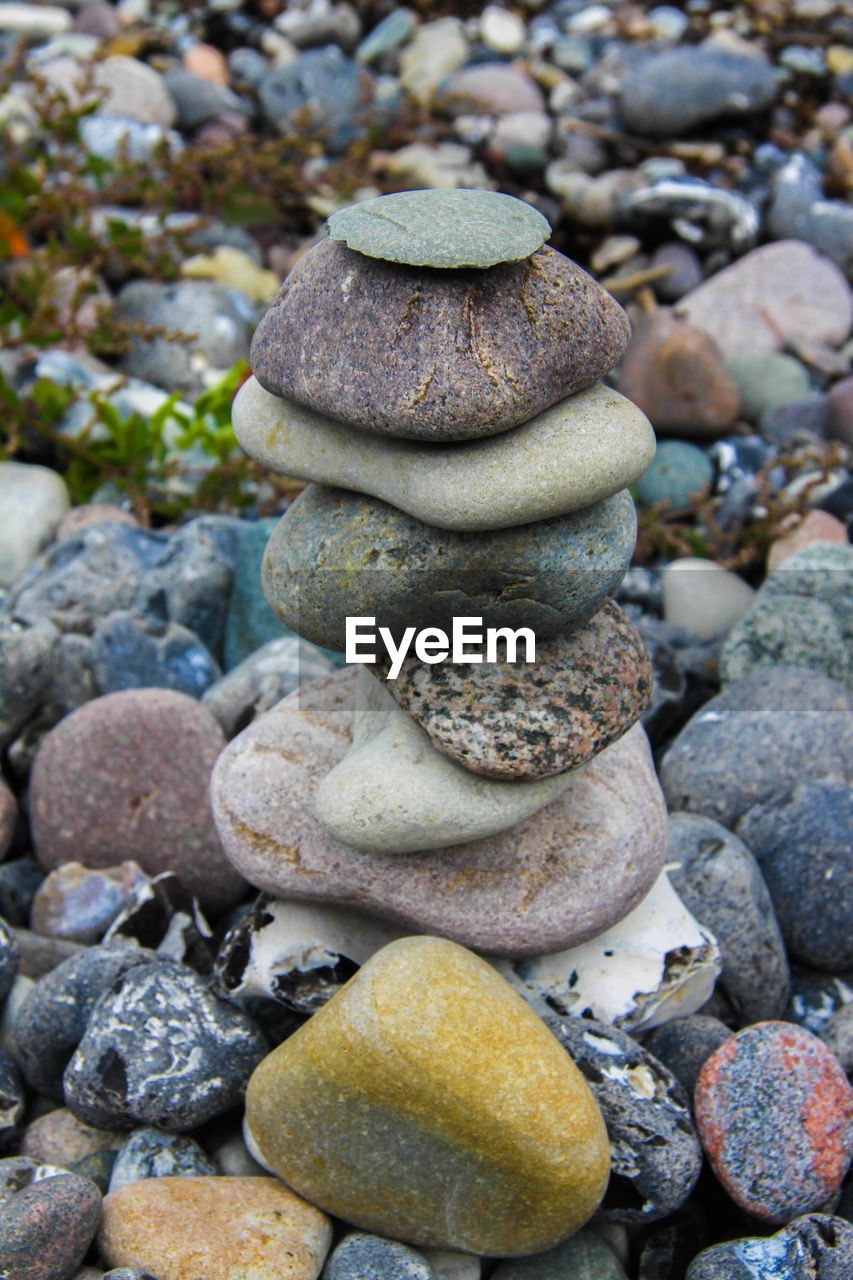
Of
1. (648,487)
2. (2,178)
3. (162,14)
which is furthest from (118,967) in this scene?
(162,14)

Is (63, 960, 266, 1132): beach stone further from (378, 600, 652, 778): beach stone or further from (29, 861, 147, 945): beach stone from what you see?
(378, 600, 652, 778): beach stone

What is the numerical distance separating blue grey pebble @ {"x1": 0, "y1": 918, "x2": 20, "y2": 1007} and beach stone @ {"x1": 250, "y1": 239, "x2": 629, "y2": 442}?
173cm

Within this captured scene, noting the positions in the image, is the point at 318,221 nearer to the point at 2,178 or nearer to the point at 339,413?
the point at 2,178

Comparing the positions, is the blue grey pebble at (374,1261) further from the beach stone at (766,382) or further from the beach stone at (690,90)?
the beach stone at (690,90)

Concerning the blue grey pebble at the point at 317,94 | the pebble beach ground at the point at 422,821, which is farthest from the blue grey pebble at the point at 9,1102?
the blue grey pebble at the point at 317,94

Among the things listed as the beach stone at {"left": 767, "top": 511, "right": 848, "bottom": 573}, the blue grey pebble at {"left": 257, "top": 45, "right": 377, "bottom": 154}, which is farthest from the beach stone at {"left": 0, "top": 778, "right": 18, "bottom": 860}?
the blue grey pebble at {"left": 257, "top": 45, "right": 377, "bottom": 154}

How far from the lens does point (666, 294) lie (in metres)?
6.89

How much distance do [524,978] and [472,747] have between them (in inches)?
32.2

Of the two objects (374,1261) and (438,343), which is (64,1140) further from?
(438,343)

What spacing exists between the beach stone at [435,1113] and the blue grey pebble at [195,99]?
7087 millimetres

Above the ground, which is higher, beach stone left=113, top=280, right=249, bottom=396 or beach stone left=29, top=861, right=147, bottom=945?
beach stone left=113, top=280, right=249, bottom=396

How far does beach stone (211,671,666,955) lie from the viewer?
285cm

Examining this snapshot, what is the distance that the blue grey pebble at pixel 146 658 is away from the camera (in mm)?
4141

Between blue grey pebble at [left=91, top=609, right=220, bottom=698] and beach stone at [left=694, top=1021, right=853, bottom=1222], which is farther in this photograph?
blue grey pebble at [left=91, top=609, right=220, bottom=698]
